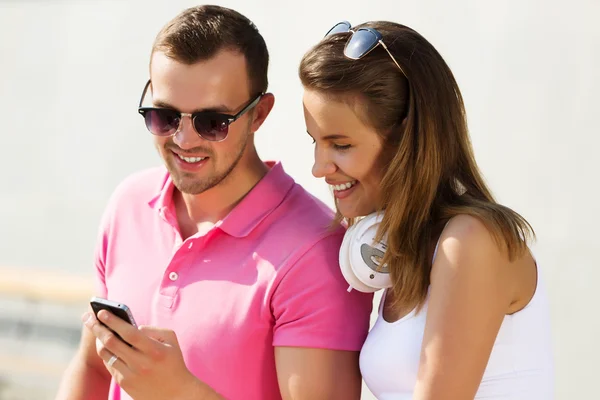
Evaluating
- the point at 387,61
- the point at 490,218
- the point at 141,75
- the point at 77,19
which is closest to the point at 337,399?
the point at 490,218

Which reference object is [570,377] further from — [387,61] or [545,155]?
[387,61]

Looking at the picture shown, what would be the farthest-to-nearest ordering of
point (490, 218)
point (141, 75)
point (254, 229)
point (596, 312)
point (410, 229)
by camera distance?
point (141, 75) → point (596, 312) → point (254, 229) → point (410, 229) → point (490, 218)

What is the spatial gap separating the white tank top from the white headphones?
0.41 feet

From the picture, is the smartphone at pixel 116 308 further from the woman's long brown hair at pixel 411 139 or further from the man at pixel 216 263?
the woman's long brown hair at pixel 411 139

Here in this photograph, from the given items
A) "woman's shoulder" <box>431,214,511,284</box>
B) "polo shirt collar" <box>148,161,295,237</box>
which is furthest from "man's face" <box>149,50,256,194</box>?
"woman's shoulder" <box>431,214,511,284</box>

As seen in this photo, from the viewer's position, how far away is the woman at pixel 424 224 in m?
2.16

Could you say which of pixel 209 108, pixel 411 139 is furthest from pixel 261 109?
pixel 411 139

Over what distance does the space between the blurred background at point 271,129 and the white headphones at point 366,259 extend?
170cm

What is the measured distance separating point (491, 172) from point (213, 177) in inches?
→ 66.2

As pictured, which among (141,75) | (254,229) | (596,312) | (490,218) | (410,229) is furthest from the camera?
(141,75)

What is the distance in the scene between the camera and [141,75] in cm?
535

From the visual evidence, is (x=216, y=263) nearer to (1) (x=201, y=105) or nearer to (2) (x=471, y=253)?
(1) (x=201, y=105)

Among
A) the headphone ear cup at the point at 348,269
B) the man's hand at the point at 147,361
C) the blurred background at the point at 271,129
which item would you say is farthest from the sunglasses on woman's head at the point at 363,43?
the blurred background at the point at 271,129

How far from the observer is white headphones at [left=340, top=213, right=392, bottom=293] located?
94.7 inches
